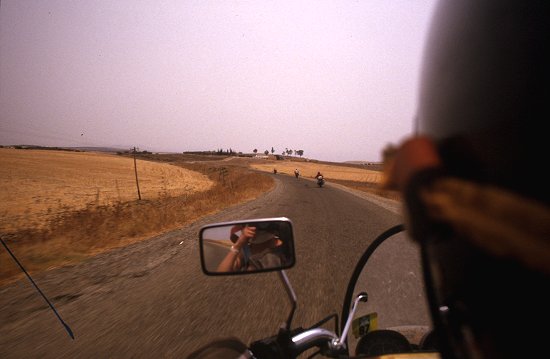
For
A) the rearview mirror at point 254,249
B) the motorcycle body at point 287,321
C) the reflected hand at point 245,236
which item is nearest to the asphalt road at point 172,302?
the motorcycle body at point 287,321

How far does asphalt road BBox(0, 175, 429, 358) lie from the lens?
1.81m

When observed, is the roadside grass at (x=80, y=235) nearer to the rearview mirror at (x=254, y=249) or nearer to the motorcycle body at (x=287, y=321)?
the rearview mirror at (x=254, y=249)

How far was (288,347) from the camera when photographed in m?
1.35

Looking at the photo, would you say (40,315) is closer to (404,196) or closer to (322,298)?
(322,298)

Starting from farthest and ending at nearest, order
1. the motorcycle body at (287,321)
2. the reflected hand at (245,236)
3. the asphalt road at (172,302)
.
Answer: the asphalt road at (172,302), the reflected hand at (245,236), the motorcycle body at (287,321)

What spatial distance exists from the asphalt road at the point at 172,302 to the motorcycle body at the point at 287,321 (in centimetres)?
12

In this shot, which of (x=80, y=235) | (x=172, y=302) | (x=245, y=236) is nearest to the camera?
(x=245, y=236)

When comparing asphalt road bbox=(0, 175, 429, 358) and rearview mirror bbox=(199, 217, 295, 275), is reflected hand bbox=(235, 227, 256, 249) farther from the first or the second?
asphalt road bbox=(0, 175, 429, 358)

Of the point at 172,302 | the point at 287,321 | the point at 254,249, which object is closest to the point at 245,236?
the point at 254,249

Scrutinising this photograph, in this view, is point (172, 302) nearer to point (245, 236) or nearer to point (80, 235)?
point (245, 236)

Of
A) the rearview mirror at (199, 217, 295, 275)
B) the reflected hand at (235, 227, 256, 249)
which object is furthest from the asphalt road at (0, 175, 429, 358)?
the reflected hand at (235, 227, 256, 249)

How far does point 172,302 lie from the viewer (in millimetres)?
4027

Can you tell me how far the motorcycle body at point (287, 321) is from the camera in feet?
4.30

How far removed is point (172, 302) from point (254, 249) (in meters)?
3.10
